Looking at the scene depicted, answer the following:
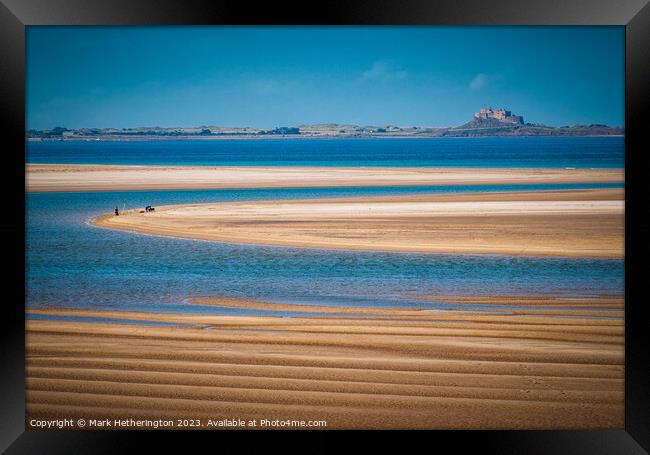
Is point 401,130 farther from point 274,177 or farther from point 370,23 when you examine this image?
point 370,23

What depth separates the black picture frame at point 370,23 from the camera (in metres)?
4.05

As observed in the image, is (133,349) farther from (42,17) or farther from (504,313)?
(504,313)

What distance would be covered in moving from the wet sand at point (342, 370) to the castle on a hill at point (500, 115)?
4563 mm

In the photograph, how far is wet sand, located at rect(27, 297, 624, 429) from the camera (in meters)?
4.51

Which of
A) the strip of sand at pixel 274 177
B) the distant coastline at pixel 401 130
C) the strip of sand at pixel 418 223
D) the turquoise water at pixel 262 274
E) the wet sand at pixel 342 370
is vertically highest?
the distant coastline at pixel 401 130

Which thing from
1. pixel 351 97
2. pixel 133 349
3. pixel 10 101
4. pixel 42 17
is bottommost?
pixel 133 349

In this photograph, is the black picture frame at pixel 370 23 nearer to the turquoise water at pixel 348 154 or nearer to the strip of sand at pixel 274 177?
the turquoise water at pixel 348 154

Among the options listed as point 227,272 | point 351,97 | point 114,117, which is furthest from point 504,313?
point 114,117

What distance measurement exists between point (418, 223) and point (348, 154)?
10645mm

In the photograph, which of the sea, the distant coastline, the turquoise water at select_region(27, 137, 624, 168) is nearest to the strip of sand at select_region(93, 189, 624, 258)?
the sea

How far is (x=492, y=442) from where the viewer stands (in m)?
4.10

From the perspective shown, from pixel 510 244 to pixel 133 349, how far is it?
3.93 meters

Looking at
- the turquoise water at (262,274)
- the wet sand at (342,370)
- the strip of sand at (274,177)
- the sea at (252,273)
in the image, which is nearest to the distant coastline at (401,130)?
the sea at (252,273)

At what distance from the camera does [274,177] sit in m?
14.2
